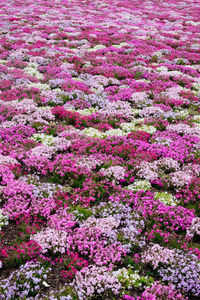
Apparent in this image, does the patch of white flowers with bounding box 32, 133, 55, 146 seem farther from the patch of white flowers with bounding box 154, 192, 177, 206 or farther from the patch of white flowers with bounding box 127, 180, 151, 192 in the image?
the patch of white flowers with bounding box 154, 192, 177, 206

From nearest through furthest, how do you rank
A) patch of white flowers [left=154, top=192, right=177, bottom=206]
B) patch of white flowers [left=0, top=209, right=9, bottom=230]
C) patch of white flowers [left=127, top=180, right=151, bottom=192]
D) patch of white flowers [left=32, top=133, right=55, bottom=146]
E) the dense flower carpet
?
1. the dense flower carpet
2. patch of white flowers [left=0, top=209, right=9, bottom=230]
3. patch of white flowers [left=154, top=192, right=177, bottom=206]
4. patch of white flowers [left=127, top=180, right=151, bottom=192]
5. patch of white flowers [left=32, top=133, right=55, bottom=146]

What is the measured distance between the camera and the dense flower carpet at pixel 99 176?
6.09 metres

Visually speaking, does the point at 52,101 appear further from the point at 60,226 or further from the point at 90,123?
the point at 60,226

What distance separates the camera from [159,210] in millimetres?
7812

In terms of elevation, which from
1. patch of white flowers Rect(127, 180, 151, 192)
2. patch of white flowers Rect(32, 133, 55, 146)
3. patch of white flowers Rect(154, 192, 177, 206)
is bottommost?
patch of white flowers Rect(154, 192, 177, 206)

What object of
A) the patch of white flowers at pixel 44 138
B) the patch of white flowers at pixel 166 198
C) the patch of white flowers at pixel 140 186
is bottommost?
the patch of white flowers at pixel 166 198

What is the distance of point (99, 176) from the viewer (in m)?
9.15

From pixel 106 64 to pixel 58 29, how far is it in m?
13.6

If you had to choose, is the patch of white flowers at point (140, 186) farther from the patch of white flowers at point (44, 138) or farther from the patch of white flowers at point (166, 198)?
the patch of white flowers at point (44, 138)

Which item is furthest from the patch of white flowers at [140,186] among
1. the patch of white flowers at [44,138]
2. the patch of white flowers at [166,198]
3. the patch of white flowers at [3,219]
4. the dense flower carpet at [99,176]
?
the patch of white flowers at [44,138]

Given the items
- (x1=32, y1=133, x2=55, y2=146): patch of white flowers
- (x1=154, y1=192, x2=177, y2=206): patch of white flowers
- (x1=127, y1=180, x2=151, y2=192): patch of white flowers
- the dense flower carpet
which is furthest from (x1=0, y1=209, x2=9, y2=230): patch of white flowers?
(x1=154, y1=192, x2=177, y2=206): patch of white flowers

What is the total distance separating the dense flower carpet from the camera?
20.0 ft

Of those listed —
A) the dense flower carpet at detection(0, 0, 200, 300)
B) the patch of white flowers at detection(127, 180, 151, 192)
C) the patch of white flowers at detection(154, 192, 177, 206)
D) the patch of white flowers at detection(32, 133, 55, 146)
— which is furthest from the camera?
the patch of white flowers at detection(32, 133, 55, 146)

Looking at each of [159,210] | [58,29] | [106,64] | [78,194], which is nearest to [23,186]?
[78,194]
